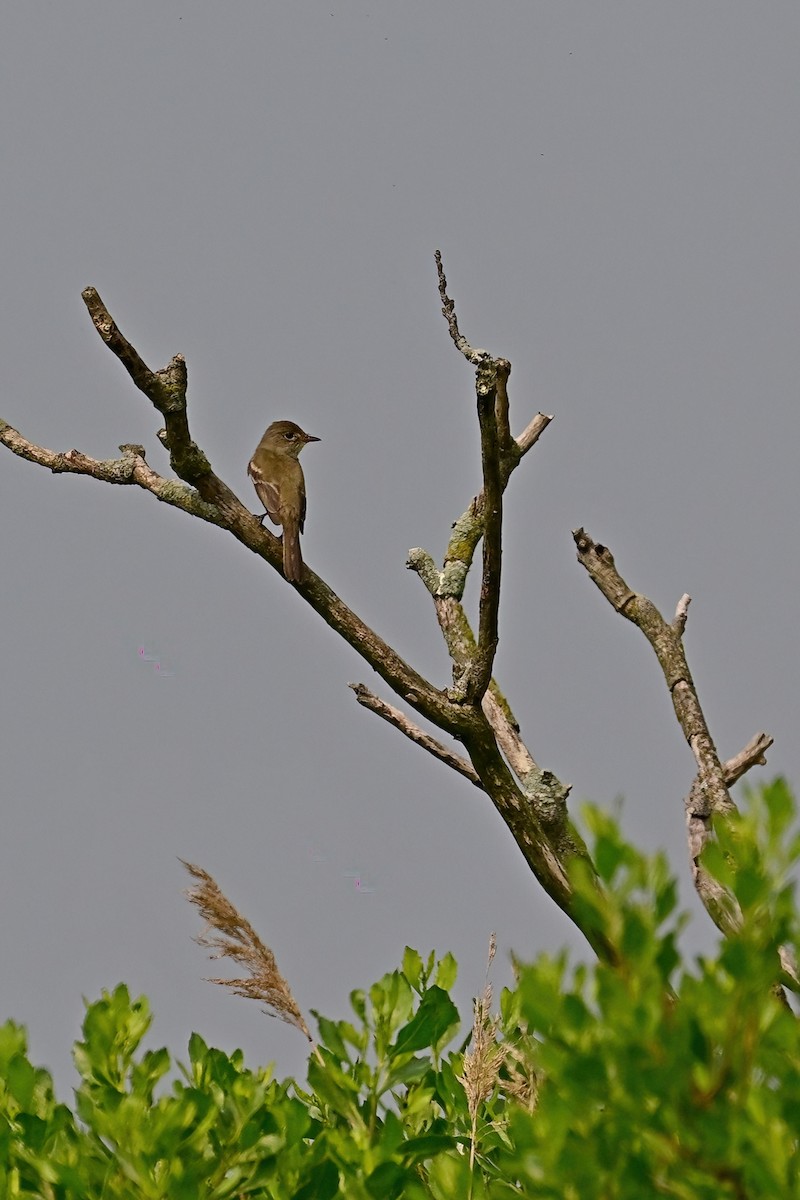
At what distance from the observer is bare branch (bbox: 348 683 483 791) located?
577cm

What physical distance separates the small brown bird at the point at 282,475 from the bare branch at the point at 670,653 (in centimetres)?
142

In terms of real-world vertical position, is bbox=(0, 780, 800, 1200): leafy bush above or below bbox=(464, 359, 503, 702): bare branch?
below

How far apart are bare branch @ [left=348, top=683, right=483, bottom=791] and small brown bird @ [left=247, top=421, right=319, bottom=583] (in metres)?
0.85

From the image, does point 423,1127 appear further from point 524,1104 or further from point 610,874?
point 610,874

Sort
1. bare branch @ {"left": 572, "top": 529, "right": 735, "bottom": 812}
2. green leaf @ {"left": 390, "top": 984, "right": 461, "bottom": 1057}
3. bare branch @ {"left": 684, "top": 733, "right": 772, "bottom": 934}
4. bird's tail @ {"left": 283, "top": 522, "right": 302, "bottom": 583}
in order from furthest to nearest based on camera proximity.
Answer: bare branch @ {"left": 572, "top": 529, "right": 735, "bottom": 812} < bare branch @ {"left": 684, "top": 733, "right": 772, "bottom": 934} < bird's tail @ {"left": 283, "top": 522, "right": 302, "bottom": 583} < green leaf @ {"left": 390, "top": 984, "right": 461, "bottom": 1057}

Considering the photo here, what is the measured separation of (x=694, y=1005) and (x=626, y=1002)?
4.1 inches

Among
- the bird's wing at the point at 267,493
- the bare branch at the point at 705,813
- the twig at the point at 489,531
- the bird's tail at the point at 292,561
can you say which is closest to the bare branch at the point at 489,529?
the twig at the point at 489,531

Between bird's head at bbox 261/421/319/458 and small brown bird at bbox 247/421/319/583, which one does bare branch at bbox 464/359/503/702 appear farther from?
bird's head at bbox 261/421/319/458

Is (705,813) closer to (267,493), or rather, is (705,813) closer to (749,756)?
(749,756)

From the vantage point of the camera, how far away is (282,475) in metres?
7.77

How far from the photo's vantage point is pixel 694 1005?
1906 mm

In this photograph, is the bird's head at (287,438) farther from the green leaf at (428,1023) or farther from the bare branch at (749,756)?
the green leaf at (428,1023)

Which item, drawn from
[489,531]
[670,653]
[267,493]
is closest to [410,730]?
[670,653]

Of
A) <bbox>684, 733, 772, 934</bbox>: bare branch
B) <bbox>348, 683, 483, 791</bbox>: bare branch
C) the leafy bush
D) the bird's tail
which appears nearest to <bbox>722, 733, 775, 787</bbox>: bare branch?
<bbox>684, 733, 772, 934</bbox>: bare branch
